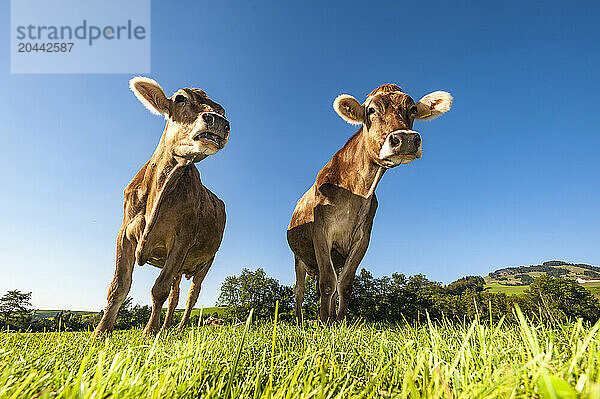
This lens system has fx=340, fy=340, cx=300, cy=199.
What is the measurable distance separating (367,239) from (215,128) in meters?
3.16

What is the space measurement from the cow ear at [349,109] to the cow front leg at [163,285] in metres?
3.44

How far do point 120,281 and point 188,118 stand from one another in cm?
233

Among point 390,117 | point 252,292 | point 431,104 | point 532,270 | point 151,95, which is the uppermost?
point 431,104

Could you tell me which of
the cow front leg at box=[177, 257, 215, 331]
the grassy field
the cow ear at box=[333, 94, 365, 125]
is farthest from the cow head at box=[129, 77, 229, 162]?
the cow front leg at box=[177, 257, 215, 331]

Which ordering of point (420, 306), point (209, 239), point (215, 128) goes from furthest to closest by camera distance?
point (420, 306) → point (209, 239) → point (215, 128)

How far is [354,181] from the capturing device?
5.59 metres

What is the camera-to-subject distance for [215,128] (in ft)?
14.1

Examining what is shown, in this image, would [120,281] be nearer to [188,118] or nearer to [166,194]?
[166,194]

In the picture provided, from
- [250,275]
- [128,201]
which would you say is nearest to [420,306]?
[250,275]

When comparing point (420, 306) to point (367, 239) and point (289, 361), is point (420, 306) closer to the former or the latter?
point (367, 239)

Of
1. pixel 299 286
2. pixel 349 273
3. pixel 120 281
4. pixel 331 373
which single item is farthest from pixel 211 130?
pixel 299 286

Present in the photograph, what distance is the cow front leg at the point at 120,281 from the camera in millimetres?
4141

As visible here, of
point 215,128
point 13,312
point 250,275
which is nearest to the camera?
point 215,128

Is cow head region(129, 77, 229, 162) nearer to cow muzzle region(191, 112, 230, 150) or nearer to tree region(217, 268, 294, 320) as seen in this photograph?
cow muzzle region(191, 112, 230, 150)
